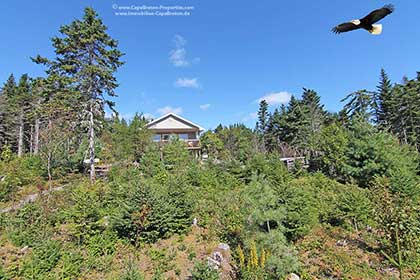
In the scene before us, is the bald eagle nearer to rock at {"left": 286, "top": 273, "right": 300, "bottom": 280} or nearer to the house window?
rock at {"left": 286, "top": 273, "right": 300, "bottom": 280}

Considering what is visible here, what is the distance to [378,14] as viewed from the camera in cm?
203

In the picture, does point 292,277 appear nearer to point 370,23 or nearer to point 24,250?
point 370,23

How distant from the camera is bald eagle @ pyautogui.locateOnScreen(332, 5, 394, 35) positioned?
2.00m

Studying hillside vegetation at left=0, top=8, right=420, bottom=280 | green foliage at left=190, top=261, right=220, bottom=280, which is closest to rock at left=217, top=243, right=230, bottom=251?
hillside vegetation at left=0, top=8, right=420, bottom=280

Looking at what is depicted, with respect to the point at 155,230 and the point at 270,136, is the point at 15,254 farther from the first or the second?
the point at 270,136

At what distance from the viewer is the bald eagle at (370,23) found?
2.00m

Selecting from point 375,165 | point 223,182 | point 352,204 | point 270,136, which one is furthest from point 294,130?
point 352,204

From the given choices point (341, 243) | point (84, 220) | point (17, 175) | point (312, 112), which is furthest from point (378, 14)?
point (312, 112)

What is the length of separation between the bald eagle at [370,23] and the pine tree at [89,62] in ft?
55.5

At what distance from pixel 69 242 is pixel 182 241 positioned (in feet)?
12.1

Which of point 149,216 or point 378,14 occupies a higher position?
point 378,14

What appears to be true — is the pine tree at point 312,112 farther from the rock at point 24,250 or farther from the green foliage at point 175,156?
the rock at point 24,250

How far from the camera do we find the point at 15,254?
7992 millimetres

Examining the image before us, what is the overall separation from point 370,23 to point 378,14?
0.26 ft
